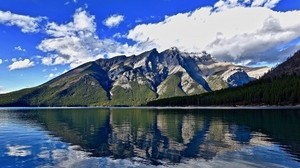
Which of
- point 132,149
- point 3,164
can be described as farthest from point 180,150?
point 3,164

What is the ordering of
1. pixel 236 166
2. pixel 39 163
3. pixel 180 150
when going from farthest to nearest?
pixel 180 150
pixel 39 163
pixel 236 166

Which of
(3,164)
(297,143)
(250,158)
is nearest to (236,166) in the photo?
(250,158)

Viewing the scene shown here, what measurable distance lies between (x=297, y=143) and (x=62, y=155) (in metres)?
38.4

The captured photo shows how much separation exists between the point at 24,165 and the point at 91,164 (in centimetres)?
795

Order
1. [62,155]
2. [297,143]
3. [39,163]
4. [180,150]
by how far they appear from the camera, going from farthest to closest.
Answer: [297,143]
[180,150]
[62,155]
[39,163]

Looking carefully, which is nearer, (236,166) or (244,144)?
(236,166)

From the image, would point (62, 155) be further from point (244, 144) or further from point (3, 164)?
point (244, 144)

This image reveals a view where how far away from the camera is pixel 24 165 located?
1558 inches

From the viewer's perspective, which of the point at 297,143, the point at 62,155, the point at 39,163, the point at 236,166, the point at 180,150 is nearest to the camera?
the point at 236,166

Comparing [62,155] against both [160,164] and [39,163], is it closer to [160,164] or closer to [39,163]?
[39,163]

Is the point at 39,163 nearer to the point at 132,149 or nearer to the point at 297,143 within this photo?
the point at 132,149

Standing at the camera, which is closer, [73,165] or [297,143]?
[73,165]

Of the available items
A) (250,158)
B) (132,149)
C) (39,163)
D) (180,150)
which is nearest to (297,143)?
(250,158)

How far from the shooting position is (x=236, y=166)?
3825 cm
